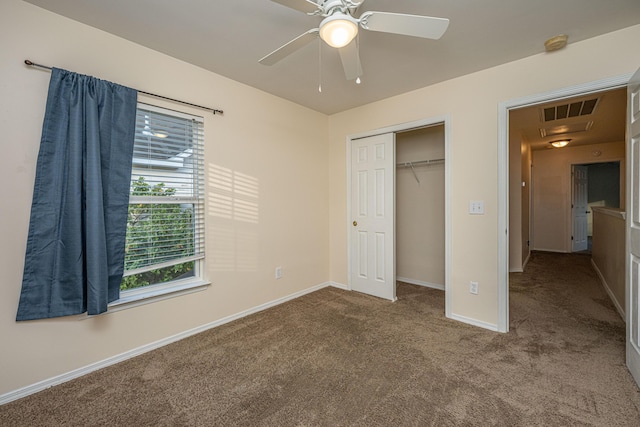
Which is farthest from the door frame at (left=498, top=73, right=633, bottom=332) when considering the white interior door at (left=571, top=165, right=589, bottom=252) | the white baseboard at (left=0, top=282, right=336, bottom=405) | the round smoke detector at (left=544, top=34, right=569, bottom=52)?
the white interior door at (left=571, top=165, right=589, bottom=252)

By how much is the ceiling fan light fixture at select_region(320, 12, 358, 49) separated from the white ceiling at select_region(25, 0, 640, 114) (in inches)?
19.9

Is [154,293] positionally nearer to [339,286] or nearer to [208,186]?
[208,186]

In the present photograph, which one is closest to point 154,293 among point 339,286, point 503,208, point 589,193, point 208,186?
point 208,186

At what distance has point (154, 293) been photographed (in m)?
2.36

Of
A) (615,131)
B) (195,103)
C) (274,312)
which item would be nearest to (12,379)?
(274,312)

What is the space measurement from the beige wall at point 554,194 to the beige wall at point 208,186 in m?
5.80

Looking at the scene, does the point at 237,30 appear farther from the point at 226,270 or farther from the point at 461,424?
the point at 461,424

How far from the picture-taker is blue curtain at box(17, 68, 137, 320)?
1.80m

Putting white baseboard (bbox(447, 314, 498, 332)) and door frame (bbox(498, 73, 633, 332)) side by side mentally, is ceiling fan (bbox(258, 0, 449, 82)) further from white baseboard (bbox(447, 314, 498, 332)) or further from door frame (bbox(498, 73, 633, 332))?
white baseboard (bbox(447, 314, 498, 332))

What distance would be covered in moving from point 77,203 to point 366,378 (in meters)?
2.32

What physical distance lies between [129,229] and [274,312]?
1644 mm

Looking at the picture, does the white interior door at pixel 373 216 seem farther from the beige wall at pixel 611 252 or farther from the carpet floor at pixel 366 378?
the beige wall at pixel 611 252

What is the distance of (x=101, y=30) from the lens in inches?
80.6

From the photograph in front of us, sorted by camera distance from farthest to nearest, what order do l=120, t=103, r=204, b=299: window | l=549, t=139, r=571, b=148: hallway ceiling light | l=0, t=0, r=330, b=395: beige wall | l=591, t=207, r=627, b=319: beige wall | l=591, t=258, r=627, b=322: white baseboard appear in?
l=549, t=139, r=571, b=148: hallway ceiling light
l=591, t=207, r=627, b=319: beige wall
l=591, t=258, r=627, b=322: white baseboard
l=120, t=103, r=204, b=299: window
l=0, t=0, r=330, b=395: beige wall
